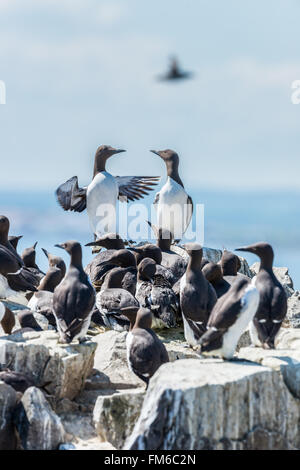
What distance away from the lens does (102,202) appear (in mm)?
17547

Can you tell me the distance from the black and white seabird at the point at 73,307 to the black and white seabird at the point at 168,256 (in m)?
3.65

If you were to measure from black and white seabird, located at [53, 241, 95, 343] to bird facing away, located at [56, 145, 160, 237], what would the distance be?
667cm

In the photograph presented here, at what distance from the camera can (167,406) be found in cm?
870

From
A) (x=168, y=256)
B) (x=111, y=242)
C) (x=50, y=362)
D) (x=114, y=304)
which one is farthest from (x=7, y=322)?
(x=111, y=242)

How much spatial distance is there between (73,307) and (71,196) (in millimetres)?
7802

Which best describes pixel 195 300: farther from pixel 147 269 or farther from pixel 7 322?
pixel 147 269

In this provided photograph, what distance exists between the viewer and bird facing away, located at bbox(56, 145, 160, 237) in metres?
17.6

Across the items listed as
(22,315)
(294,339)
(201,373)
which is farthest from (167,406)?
(22,315)

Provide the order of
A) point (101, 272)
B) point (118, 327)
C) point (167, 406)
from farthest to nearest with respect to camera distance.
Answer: point (101, 272), point (118, 327), point (167, 406)

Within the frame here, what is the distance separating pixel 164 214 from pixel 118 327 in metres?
4.69

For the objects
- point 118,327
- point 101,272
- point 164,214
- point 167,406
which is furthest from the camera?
point 164,214
